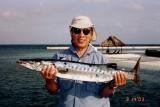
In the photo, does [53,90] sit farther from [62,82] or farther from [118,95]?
[118,95]

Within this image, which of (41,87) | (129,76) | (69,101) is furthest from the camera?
(41,87)

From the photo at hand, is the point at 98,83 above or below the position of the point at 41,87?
above

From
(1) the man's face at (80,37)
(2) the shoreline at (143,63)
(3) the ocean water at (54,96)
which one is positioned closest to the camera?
(1) the man's face at (80,37)

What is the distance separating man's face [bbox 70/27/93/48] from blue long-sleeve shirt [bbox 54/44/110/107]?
128mm

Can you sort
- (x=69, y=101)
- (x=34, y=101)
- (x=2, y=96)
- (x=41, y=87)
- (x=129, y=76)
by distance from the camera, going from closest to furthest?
(x=69, y=101) < (x=129, y=76) < (x=34, y=101) < (x=2, y=96) < (x=41, y=87)

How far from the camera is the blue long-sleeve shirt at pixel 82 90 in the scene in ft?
18.4

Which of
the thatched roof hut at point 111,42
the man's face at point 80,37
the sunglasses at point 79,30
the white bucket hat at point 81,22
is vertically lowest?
the thatched roof hut at point 111,42

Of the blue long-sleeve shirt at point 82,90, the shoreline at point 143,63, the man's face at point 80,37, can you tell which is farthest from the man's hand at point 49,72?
the shoreline at point 143,63

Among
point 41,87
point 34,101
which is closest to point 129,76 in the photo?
point 34,101

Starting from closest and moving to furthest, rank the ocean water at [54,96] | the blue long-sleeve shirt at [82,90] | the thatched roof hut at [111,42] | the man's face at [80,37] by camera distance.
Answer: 1. the blue long-sleeve shirt at [82,90]
2. the man's face at [80,37]
3. the ocean water at [54,96]
4. the thatched roof hut at [111,42]

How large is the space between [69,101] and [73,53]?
2.92ft

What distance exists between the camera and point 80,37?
5.74 metres

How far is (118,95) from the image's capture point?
27.6 m

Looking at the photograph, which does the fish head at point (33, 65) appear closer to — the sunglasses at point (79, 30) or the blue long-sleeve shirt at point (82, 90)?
the blue long-sleeve shirt at point (82, 90)
